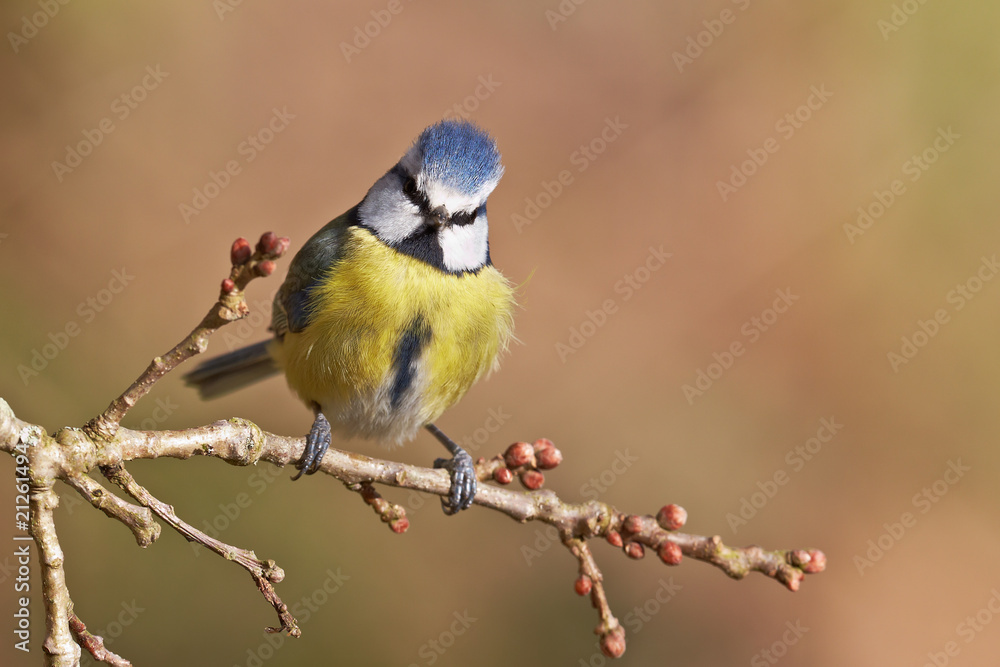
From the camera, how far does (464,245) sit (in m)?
2.37

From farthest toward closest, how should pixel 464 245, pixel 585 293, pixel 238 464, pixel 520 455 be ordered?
pixel 585 293 < pixel 464 245 < pixel 520 455 < pixel 238 464

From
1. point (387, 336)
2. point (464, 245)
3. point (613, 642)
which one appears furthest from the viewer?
point (464, 245)

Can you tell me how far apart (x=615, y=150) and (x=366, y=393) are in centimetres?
264

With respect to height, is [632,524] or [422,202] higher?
[422,202]

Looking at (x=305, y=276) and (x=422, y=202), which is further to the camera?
(x=305, y=276)

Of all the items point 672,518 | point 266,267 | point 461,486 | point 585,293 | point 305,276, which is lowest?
point 461,486

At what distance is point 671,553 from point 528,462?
1.39ft

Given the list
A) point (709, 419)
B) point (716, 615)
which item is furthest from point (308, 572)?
point (709, 419)

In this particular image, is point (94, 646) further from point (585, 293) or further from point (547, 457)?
point (585, 293)

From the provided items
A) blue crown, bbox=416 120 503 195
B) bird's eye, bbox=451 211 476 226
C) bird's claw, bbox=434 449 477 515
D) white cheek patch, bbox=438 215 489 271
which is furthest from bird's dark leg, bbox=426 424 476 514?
blue crown, bbox=416 120 503 195

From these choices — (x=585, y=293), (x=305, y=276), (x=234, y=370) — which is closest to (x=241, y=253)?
(x=305, y=276)

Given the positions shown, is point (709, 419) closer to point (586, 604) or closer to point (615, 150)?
point (586, 604)

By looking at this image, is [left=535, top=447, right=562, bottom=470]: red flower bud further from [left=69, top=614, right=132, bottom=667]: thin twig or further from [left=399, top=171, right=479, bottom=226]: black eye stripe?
[left=69, top=614, right=132, bottom=667]: thin twig

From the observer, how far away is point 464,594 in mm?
3588
